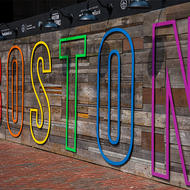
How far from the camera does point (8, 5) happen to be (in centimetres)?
2147

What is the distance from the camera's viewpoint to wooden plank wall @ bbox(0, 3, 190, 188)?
7.40 metres

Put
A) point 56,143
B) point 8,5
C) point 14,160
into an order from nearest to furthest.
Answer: point 14,160 < point 56,143 < point 8,5

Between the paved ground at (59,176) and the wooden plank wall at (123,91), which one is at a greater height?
the wooden plank wall at (123,91)

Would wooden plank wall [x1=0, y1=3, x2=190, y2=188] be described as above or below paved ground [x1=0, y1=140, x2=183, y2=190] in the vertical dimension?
above

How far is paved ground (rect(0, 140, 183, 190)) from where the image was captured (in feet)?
24.5

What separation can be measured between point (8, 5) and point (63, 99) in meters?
12.8

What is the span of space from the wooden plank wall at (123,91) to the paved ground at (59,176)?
347mm

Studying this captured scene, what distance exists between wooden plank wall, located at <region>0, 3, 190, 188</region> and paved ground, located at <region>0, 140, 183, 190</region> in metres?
0.35

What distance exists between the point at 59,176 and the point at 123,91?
8.14 ft

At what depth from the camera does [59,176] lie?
27.2 ft

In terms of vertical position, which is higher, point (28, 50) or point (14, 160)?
point (28, 50)

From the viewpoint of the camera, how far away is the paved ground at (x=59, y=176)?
747cm

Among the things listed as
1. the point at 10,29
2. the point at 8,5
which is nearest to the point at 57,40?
the point at 10,29

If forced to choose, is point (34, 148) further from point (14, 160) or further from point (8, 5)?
point (8, 5)
